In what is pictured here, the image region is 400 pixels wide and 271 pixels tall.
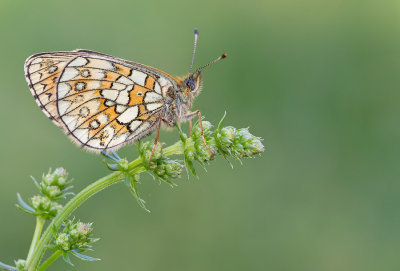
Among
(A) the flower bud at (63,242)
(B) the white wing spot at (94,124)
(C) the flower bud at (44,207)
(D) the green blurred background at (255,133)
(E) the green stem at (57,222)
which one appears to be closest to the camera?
(E) the green stem at (57,222)

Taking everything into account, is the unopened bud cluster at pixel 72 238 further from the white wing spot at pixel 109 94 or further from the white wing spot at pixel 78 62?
the white wing spot at pixel 78 62

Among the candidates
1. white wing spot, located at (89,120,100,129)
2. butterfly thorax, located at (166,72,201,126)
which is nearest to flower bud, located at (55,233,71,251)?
white wing spot, located at (89,120,100,129)

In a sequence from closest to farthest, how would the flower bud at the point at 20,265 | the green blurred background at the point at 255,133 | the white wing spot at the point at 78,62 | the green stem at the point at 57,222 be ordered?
the flower bud at the point at 20,265, the green stem at the point at 57,222, the white wing spot at the point at 78,62, the green blurred background at the point at 255,133

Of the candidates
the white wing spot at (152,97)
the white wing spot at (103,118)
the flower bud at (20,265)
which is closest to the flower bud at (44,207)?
the flower bud at (20,265)

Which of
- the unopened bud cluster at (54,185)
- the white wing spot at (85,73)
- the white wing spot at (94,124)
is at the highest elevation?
the white wing spot at (85,73)

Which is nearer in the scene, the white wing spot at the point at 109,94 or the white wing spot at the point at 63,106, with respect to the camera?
the white wing spot at the point at 63,106

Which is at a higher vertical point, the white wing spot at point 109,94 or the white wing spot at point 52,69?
the white wing spot at point 109,94

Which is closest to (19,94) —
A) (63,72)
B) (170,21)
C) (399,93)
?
(170,21)
